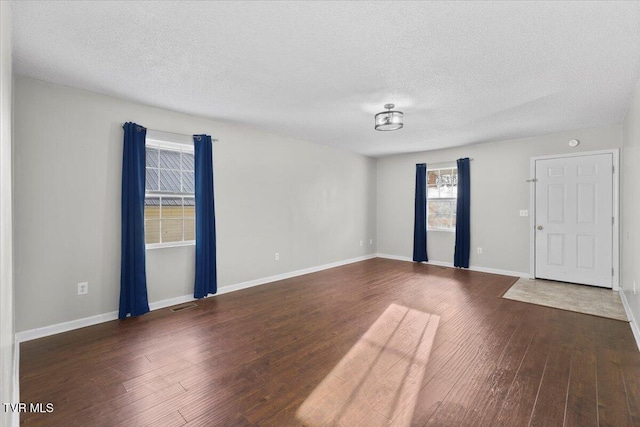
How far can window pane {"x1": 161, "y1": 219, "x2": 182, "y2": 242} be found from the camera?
3.92 metres

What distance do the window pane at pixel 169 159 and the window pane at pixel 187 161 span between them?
8 centimetres

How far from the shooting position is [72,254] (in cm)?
316

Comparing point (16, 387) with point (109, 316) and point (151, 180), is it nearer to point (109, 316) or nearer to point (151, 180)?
point (109, 316)

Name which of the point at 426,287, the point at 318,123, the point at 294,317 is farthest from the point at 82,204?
the point at 426,287

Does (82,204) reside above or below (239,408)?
above

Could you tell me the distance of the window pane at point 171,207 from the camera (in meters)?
3.93

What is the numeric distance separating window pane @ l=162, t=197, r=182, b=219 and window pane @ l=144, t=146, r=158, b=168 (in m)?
0.44

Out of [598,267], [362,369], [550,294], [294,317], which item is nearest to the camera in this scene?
[362,369]

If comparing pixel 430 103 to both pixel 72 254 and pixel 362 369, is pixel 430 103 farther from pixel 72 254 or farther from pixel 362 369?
pixel 72 254

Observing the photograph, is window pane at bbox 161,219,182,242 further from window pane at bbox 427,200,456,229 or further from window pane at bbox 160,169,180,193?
window pane at bbox 427,200,456,229

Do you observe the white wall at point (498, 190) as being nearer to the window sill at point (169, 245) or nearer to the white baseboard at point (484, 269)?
the white baseboard at point (484, 269)

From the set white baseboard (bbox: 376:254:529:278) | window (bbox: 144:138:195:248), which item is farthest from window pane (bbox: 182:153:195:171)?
white baseboard (bbox: 376:254:529:278)

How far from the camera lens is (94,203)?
3.31 m

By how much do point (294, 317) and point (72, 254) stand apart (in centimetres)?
243
